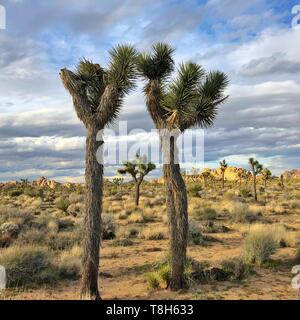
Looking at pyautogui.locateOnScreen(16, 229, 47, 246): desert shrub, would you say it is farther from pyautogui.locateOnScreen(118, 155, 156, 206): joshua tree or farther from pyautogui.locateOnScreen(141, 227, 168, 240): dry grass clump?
pyautogui.locateOnScreen(118, 155, 156, 206): joshua tree

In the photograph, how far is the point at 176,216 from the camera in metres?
10.1

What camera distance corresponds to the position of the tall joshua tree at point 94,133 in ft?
29.5

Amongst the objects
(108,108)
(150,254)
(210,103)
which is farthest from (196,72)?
(150,254)

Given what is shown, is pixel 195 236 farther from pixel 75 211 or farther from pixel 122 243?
pixel 75 211

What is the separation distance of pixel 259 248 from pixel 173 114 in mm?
5622

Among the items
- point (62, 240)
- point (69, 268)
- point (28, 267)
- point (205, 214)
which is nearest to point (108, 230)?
point (62, 240)

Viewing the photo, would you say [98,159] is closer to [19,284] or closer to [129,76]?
[129,76]

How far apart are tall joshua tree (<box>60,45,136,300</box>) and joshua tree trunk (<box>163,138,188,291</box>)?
173 cm

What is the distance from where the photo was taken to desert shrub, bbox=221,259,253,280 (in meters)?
11.1

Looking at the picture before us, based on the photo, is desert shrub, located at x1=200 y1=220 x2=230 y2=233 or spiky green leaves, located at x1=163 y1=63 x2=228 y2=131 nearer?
spiky green leaves, located at x1=163 y1=63 x2=228 y2=131

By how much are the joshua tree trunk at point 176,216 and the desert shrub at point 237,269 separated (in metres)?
1.75

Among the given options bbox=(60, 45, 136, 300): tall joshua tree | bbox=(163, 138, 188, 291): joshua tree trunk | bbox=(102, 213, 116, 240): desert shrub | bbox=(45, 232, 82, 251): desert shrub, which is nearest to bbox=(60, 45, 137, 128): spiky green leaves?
bbox=(60, 45, 136, 300): tall joshua tree

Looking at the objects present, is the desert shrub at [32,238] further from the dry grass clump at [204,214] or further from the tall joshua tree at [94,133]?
the dry grass clump at [204,214]

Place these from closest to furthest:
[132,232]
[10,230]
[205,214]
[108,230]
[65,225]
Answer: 1. [10,230]
2. [108,230]
3. [132,232]
4. [65,225]
5. [205,214]
